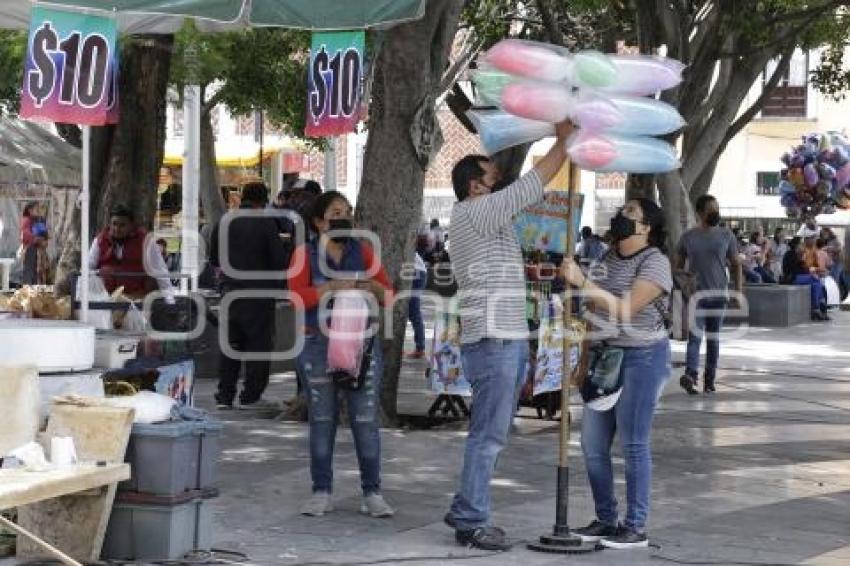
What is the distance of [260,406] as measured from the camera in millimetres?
13352

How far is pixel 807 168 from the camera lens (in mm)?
32375

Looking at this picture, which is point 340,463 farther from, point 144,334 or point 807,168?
point 807,168

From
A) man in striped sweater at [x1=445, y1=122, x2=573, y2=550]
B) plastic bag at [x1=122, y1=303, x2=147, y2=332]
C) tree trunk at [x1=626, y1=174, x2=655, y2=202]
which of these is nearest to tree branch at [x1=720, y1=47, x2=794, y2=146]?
tree trunk at [x1=626, y1=174, x2=655, y2=202]

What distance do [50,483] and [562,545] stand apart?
2.72 meters

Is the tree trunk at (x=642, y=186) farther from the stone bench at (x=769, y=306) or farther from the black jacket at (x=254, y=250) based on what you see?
the black jacket at (x=254, y=250)

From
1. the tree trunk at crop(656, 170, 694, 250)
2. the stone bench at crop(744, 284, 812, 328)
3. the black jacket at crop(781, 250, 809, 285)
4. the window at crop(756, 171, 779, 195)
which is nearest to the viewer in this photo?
the tree trunk at crop(656, 170, 694, 250)

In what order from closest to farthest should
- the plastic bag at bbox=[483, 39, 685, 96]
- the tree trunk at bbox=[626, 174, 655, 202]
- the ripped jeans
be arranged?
1. the plastic bag at bbox=[483, 39, 685, 96]
2. the ripped jeans
3. the tree trunk at bbox=[626, 174, 655, 202]

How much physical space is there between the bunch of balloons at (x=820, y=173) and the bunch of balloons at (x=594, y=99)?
25387 mm

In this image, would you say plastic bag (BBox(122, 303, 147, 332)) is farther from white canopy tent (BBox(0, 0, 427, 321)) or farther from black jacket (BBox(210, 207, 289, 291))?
black jacket (BBox(210, 207, 289, 291))

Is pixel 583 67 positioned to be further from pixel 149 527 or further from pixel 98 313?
pixel 98 313

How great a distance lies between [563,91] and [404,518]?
8.45 ft

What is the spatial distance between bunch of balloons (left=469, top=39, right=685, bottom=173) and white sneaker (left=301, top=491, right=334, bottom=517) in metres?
2.37

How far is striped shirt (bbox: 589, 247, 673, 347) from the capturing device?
7895 mm

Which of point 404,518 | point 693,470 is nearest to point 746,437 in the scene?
point 693,470
